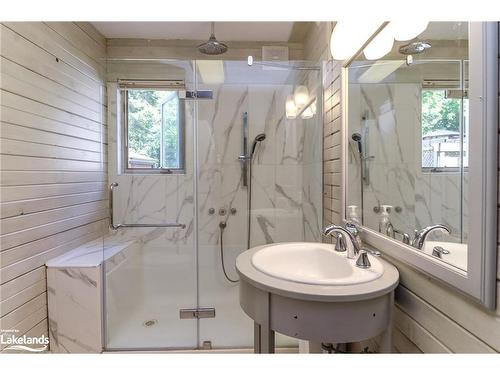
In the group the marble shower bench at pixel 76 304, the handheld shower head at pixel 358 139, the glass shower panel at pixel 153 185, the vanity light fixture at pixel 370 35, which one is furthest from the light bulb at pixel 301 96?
the marble shower bench at pixel 76 304

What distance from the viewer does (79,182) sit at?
5.89 feet

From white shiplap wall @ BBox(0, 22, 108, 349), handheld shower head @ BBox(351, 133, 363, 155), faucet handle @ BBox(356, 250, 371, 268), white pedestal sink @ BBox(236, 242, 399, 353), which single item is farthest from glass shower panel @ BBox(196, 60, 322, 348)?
white pedestal sink @ BBox(236, 242, 399, 353)

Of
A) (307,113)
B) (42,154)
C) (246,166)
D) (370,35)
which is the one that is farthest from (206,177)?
(370,35)

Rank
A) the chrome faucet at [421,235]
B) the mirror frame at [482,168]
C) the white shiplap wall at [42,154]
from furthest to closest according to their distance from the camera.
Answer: the white shiplap wall at [42,154] → the chrome faucet at [421,235] → the mirror frame at [482,168]

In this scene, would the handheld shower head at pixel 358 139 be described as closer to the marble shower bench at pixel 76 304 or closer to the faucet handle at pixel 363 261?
the faucet handle at pixel 363 261

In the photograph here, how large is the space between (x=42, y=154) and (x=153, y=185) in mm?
754

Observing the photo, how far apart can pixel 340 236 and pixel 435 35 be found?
2.49 feet

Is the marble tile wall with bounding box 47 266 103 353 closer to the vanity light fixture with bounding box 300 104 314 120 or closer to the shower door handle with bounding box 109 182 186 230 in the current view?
the shower door handle with bounding box 109 182 186 230

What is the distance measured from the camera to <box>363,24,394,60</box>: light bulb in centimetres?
95

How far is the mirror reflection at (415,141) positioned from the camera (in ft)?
2.18

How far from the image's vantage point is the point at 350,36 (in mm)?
1122

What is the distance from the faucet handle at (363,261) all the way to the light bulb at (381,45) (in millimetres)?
791
